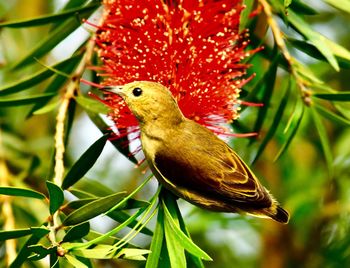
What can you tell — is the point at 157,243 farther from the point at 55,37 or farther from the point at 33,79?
the point at 55,37

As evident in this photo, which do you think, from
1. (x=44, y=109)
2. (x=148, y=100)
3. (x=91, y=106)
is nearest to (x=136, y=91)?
(x=148, y=100)

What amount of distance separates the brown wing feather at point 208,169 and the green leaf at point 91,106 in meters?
0.30

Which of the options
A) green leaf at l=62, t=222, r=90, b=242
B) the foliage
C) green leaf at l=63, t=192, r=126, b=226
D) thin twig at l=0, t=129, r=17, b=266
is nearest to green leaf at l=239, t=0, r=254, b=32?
the foliage

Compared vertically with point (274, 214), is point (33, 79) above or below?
above

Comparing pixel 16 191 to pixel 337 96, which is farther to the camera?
pixel 337 96

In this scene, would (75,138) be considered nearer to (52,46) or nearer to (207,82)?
(52,46)

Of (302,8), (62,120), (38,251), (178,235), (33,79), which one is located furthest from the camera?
(33,79)

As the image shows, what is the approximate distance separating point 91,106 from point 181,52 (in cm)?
36

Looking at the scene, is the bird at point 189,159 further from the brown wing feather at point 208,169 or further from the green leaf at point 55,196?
the green leaf at point 55,196

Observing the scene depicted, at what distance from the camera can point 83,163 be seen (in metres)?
1.96

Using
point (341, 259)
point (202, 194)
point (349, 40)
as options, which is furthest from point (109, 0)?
point (349, 40)

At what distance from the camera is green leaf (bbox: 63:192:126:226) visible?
1.73 meters

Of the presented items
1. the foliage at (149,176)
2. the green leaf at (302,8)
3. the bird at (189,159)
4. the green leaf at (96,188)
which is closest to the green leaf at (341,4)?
the foliage at (149,176)

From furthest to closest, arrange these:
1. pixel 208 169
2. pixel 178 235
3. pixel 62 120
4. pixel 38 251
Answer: pixel 62 120
pixel 208 169
pixel 178 235
pixel 38 251
